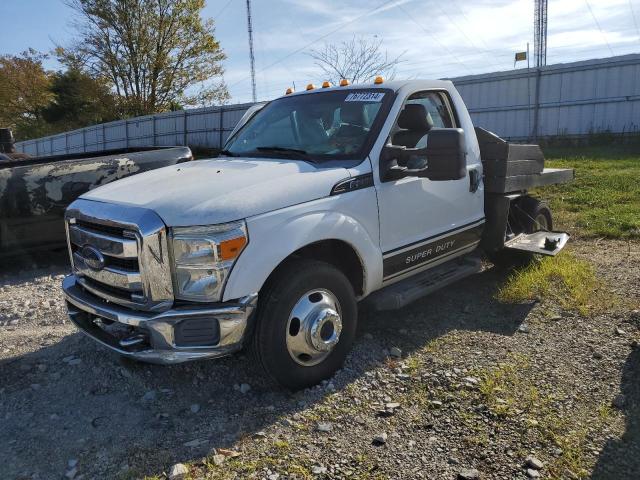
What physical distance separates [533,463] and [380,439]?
0.77 metres

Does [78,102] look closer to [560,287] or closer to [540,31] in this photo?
[540,31]

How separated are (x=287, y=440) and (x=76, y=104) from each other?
4106cm

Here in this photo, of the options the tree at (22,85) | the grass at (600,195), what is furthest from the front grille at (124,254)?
the tree at (22,85)

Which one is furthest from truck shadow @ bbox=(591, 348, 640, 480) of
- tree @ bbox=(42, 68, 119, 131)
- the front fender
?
tree @ bbox=(42, 68, 119, 131)

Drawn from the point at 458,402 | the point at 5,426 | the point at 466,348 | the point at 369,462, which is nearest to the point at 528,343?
the point at 466,348

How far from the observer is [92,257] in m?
3.38

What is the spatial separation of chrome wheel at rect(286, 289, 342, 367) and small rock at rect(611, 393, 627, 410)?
1669 millimetres

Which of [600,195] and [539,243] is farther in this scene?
[600,195]

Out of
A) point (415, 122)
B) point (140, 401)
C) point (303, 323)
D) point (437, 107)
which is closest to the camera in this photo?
point (303, 323)

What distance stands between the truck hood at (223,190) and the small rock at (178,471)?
1.24 metres

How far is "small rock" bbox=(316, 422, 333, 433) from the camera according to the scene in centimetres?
306

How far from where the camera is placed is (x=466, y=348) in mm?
4008

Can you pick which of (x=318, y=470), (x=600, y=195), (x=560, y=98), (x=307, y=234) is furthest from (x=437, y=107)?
(x=560, y=98)

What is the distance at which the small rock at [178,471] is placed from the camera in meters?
2.70
